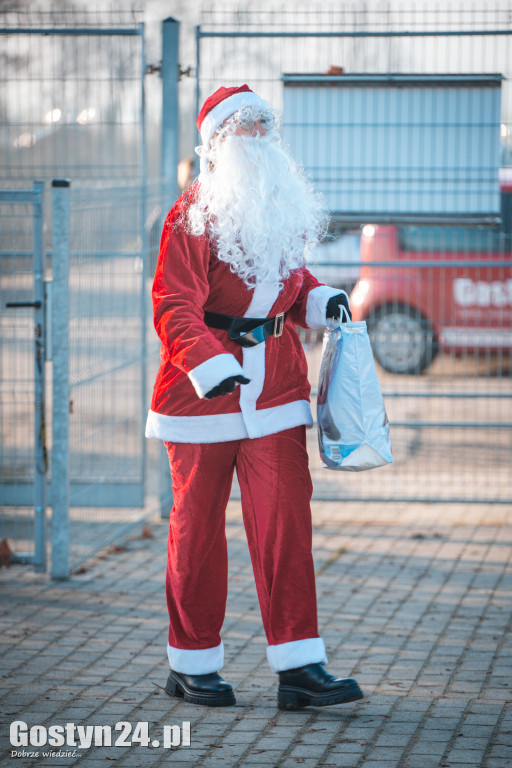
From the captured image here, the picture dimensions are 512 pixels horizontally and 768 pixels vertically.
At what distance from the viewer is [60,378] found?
17.7 feet

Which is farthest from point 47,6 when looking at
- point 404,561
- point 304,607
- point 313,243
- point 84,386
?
point 304,607

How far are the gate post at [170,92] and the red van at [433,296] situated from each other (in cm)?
133

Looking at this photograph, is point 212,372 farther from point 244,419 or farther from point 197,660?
point 197,660

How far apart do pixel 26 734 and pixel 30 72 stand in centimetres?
417

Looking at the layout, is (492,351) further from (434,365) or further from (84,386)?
(84,386)

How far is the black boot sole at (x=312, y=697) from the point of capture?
3.85 metres

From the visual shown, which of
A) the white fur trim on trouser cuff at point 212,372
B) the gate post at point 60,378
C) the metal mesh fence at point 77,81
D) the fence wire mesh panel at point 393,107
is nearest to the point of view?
the white fur trim on trouser cuff at point 212,372

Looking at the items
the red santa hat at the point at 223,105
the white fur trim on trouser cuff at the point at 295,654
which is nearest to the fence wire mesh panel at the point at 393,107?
the red santa hat at the point at 223,105

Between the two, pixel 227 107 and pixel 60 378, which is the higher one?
pixel 227 107

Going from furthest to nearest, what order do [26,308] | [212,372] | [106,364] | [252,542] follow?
1. [106,364]
2. [26,308]
3. [252,542]
4. [212,372]

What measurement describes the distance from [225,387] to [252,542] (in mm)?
676

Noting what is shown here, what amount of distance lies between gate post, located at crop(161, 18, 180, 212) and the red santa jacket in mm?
2761

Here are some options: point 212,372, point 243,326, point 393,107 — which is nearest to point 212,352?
point 212,372

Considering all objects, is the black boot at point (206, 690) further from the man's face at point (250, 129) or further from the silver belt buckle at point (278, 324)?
the man's face at point (250, 129)
